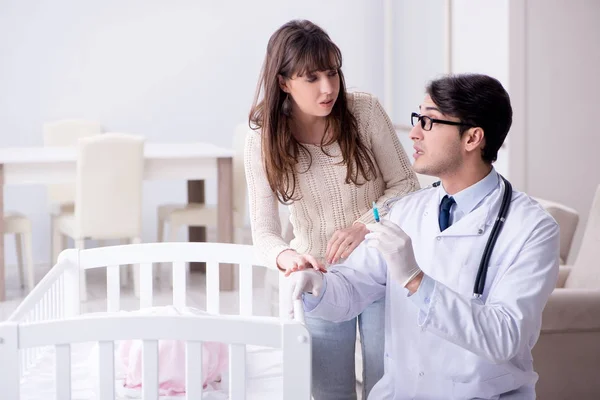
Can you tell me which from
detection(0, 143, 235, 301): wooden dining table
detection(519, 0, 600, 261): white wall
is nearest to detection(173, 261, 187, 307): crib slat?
detection(0, 143, 235, 301): wooden dining table

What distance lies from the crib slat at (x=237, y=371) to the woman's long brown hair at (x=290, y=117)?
70 centimetres

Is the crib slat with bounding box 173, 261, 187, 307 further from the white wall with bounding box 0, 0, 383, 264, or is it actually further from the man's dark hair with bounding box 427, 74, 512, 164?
the white wall with bounding box 0, 0, 383, 264

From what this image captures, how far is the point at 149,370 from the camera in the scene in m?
1.41

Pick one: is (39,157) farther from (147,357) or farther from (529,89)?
(147,357)

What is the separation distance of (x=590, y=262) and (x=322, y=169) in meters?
1.50

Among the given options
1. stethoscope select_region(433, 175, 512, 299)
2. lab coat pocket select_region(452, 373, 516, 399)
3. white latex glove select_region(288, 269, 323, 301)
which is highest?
stethoscope select_region(433, 175, 512, 299)

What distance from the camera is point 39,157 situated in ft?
15.7

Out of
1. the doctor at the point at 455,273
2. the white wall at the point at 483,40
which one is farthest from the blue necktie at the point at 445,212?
the white wall at the point at 483,40

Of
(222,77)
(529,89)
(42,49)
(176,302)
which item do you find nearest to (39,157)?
(42,49)

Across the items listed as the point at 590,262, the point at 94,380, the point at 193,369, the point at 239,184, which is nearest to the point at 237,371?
the point at 193,369

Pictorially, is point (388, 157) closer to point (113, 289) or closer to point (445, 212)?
point (445, 212)

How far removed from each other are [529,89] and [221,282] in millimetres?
1849

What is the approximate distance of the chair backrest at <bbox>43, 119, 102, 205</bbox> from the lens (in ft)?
18.2

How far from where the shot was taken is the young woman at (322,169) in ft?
6.59
